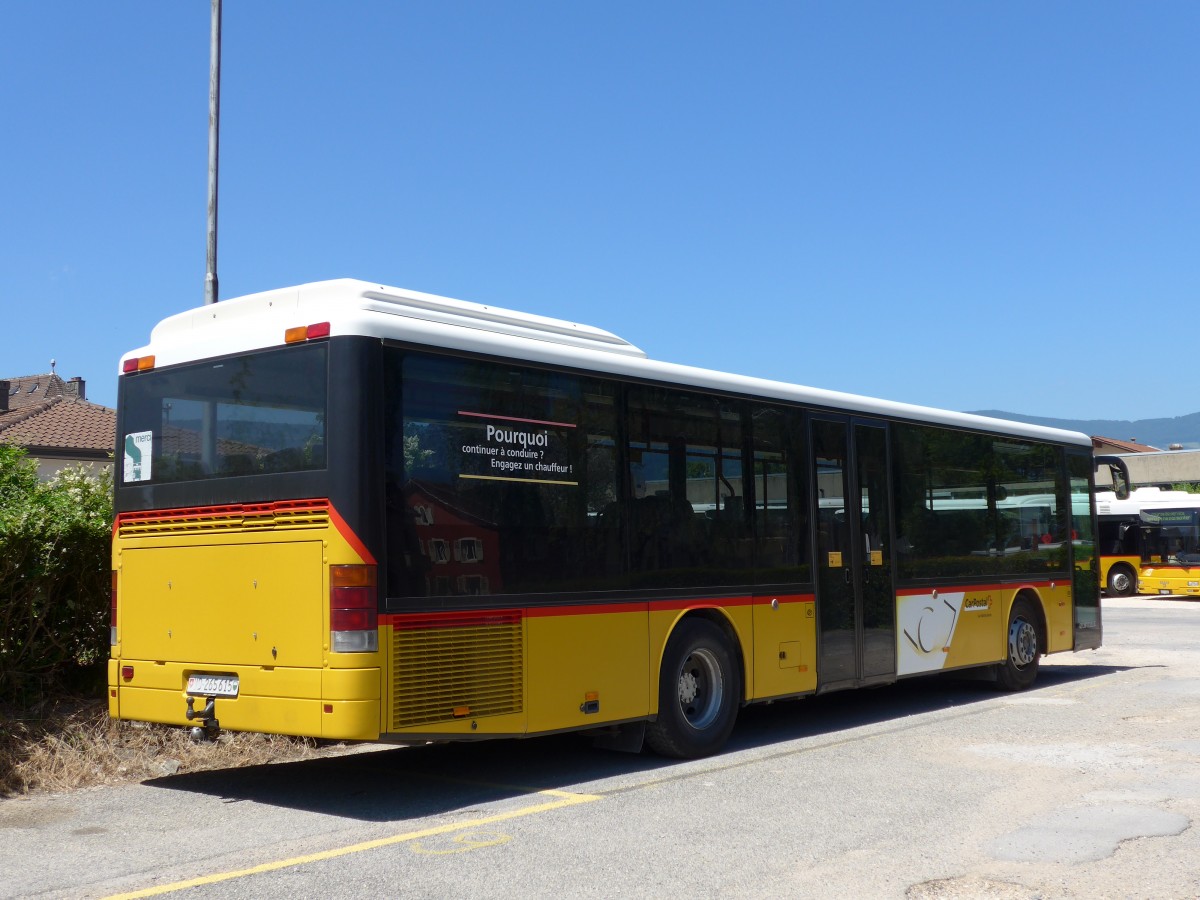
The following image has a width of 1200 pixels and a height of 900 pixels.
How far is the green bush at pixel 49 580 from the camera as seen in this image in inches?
366

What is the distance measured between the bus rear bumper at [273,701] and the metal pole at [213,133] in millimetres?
4735

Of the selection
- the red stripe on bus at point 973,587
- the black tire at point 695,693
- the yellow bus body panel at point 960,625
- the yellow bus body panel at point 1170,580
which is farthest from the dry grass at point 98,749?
the yellow bus body panel at point 1170,580

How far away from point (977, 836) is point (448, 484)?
3.63 meters

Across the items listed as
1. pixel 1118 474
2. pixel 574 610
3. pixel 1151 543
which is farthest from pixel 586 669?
pixel 1151 543

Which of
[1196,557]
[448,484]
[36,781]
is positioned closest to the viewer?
[448,484]

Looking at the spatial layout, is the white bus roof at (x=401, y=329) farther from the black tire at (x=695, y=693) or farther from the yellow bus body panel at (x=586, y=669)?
the black tire at (x=695, y=693)

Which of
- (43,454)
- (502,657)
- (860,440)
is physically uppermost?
(43,454)

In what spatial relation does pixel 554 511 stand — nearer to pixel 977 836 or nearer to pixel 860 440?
pixel 977 836

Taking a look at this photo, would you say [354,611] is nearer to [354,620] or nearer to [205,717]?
[354,620]

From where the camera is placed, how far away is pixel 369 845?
6.85 metres

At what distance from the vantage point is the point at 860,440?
39.3 feet

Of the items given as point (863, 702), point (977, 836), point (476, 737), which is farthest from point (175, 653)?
point (863, 702)

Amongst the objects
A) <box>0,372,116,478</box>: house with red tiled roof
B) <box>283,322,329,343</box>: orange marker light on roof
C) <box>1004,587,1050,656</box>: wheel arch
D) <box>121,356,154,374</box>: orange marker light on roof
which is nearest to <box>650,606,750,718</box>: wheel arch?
<box>283,322,329,343</box>: orange marker light on roof

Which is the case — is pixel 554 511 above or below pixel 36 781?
above
